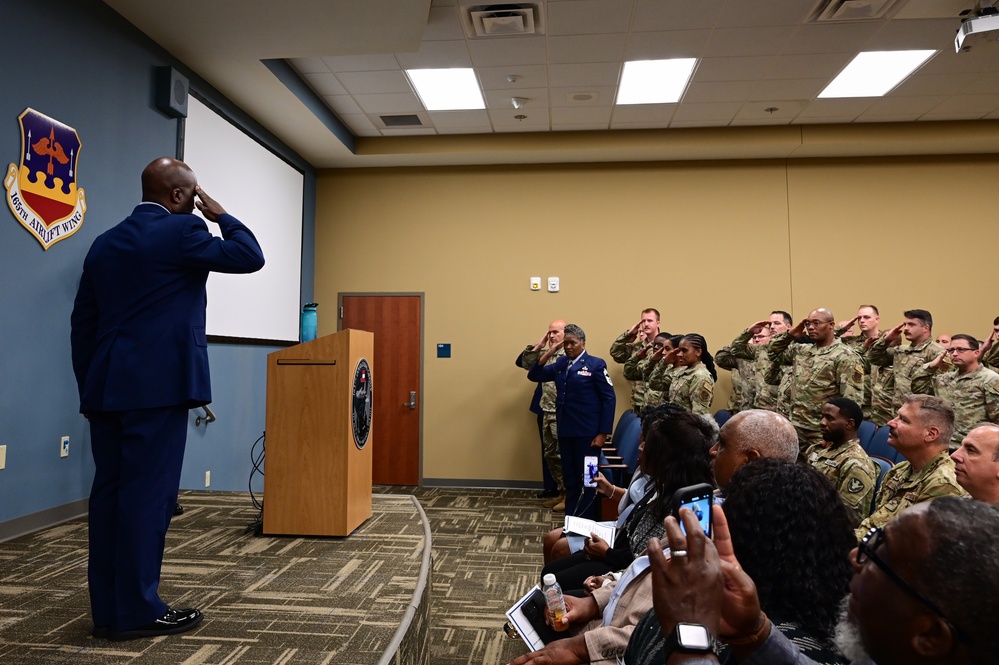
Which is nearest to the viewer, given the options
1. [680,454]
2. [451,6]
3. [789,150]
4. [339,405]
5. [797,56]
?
[680,454]

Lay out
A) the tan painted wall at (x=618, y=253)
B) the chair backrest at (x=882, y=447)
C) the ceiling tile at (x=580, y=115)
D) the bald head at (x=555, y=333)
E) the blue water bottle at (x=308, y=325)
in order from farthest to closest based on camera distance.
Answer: the tan painted wall at (x=618, y=253), the bald head at (x=555, y=333), the ceiling tile at (x=580, y=115), the blue water bottle at (x=308, y=325), the chair backrest at (x=882, y=447)

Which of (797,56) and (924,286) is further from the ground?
(797,56)

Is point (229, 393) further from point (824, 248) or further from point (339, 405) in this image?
point (824, 248)

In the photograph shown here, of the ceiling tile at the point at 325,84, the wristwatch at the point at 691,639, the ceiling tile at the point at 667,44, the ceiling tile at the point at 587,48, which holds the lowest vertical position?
the wristwatch at the point at 691,639

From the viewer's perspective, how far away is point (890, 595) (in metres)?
0.79

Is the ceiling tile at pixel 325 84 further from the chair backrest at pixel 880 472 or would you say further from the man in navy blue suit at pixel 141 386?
the chair backrest at pixel 880 472

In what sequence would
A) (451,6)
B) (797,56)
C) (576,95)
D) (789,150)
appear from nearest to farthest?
(451,6) < (797,56) < (576,95) < (789,150)

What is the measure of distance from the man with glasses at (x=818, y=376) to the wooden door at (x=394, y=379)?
11.7 feet

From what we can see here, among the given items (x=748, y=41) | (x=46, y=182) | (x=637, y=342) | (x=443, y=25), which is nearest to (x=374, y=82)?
(x=443, y=25)

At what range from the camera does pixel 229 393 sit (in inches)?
198

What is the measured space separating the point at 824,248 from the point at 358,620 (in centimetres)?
594

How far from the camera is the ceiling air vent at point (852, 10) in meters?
4.06

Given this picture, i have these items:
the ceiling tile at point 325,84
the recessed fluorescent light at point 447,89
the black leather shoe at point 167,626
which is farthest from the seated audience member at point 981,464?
the ceiling tile at point 325,84

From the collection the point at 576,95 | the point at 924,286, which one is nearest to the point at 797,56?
the point at 576,95
